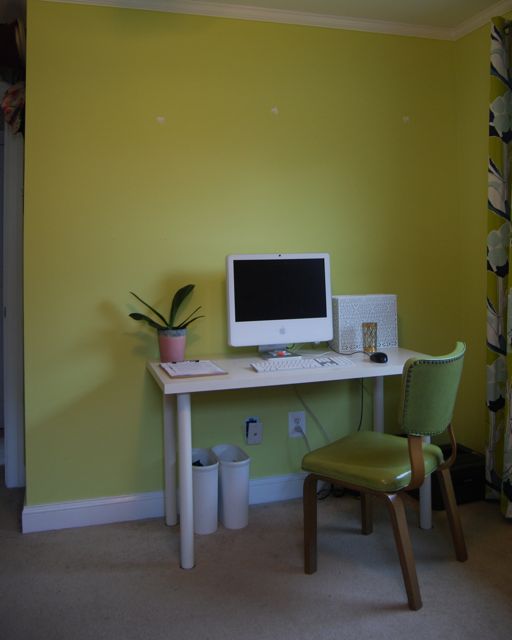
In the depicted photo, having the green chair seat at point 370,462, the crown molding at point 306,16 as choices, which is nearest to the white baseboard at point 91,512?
the green chair seat at point 370,462

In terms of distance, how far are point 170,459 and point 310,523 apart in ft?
2.41

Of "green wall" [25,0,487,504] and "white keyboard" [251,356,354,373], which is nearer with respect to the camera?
"white keyboard" [251,356,354,373]

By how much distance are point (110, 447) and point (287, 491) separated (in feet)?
2.91

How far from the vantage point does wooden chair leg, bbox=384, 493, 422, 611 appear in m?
1.78

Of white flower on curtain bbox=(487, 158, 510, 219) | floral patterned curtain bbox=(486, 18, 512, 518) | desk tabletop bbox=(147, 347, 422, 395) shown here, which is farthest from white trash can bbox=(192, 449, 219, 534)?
white flower on curtain bbox=(487, 158, 510, 219)

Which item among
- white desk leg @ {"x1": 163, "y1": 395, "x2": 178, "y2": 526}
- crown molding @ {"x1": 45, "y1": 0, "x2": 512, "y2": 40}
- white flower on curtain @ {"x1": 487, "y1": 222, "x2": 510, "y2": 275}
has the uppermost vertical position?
crown molding @ {"x1": 45, "y1": 0, "x2": 512, "y2": 40}

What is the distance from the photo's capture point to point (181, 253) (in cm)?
253

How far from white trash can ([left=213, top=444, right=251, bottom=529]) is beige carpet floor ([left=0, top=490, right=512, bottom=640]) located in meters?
0.05

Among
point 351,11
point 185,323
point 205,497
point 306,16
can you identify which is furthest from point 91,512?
point 351,11

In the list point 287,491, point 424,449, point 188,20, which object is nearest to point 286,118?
point 188,20

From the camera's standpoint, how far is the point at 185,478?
80.1 inches

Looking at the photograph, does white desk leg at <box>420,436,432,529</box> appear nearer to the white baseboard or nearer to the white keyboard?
the white keyboard

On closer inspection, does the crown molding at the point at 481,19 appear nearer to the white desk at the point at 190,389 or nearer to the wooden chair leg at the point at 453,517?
the white desk at the point at 190,389

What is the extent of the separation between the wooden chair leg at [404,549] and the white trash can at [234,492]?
30.6 inches
